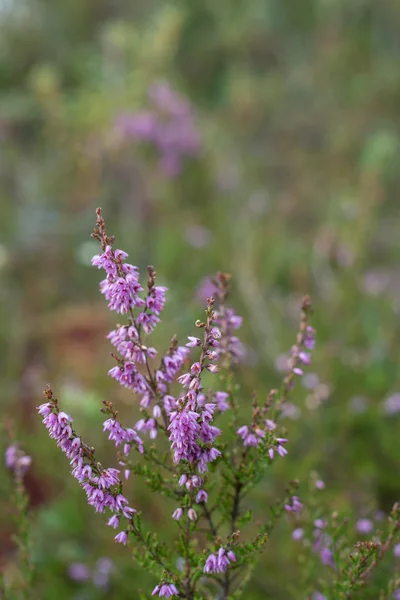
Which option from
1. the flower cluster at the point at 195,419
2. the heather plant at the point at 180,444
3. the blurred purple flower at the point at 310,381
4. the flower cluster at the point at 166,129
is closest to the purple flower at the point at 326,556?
the heather plant at the point at 180,444

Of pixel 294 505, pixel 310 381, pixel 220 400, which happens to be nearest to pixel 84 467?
pixel 220 400

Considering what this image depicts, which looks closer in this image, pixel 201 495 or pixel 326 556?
pixel 201 495

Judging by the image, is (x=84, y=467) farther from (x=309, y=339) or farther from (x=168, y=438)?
(x=309, y=339)

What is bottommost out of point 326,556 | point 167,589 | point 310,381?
point 167,589

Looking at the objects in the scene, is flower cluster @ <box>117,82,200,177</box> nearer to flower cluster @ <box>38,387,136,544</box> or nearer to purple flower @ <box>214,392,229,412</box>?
purple flower @ <box>214,392,229,412</box>

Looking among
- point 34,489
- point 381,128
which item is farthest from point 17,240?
point 381,128

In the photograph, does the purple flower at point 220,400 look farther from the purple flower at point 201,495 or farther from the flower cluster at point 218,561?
the flower cluster at point 218,561

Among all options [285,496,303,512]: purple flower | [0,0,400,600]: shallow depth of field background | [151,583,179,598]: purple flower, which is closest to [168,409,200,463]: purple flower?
[151,583,179,598]: purple flower
